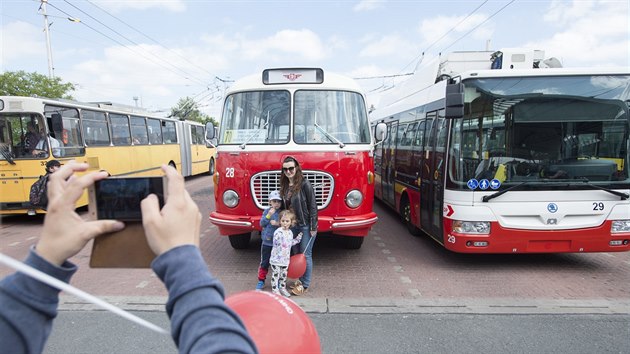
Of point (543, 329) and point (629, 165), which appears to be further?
point (629, 165)

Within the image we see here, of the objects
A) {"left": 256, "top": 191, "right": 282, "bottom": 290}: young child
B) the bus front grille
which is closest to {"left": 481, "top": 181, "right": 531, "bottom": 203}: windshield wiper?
the bus front grille

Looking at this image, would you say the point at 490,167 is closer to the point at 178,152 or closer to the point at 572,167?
the point at 572,167

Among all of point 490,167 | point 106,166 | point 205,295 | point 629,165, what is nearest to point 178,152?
point 106,166

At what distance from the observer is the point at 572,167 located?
5.02 meters

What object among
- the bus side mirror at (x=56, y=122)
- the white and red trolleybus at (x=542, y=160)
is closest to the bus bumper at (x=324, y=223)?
the white and red trolleybus at (x=542, y=160)

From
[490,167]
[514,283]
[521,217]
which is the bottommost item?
[514,283]

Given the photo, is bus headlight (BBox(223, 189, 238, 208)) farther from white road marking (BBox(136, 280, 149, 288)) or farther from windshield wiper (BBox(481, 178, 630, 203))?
windshield wiper (BBox(481, 178, 630, 203))

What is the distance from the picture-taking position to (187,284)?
88 cm

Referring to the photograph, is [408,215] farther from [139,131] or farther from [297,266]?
[139,131]

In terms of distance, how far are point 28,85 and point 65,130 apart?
14707mm

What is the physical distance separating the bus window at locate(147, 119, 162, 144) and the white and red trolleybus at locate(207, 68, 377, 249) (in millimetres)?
9969

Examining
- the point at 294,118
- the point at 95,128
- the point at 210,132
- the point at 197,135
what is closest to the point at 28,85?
the point at 197,135

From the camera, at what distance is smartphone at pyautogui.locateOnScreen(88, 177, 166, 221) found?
3.46 ft

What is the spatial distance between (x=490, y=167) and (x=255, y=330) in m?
4.47
